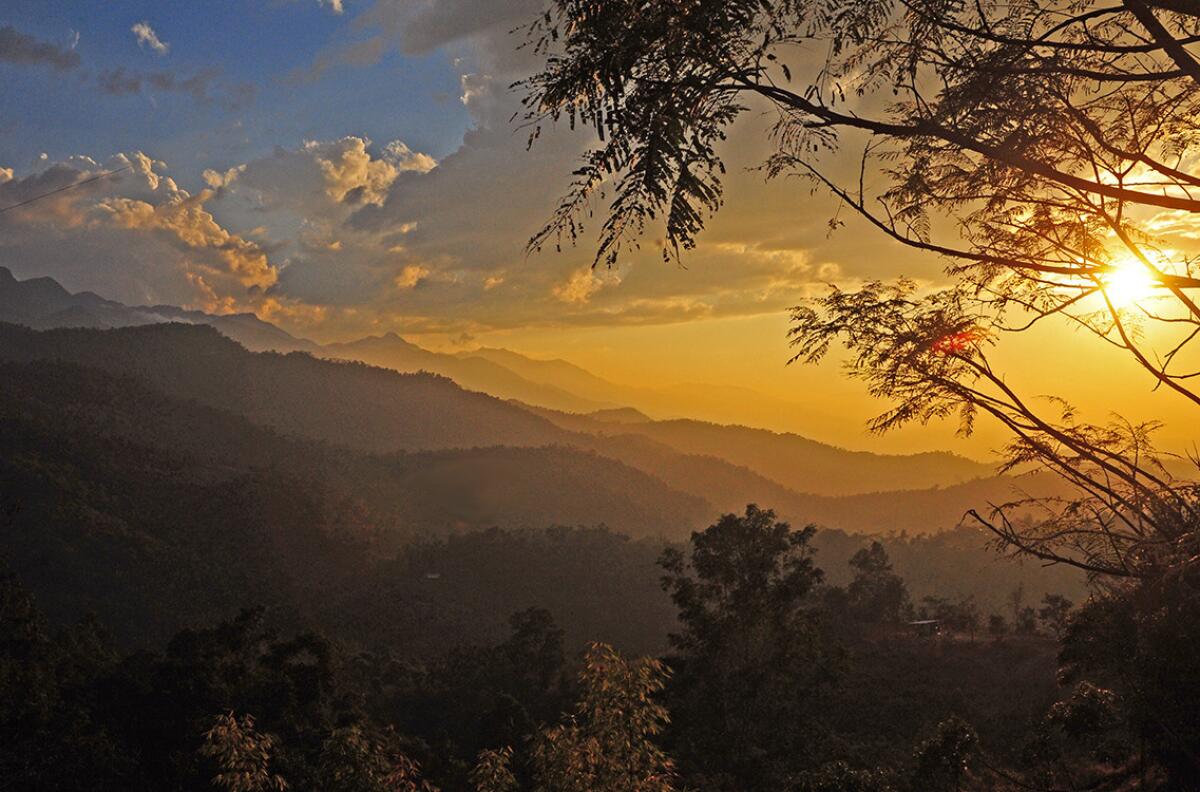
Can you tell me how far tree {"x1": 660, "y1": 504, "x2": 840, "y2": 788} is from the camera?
29.4 meters

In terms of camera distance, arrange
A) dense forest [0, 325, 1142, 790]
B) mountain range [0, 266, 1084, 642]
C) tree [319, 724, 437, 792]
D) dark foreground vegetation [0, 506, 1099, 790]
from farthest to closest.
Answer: mountain range [0, 266, 1084, 642] → dense forest [0, 325, 1142, 790] → tree [319, 724, 437, 792] → dark foreground vegetation [0, 506, 1099, 790]

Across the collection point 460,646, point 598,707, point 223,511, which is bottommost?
point 460,646

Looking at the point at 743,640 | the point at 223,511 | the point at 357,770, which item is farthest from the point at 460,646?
the point at 357,770

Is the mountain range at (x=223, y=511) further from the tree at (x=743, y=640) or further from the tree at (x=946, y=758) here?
the tree at (x=946, y=758)

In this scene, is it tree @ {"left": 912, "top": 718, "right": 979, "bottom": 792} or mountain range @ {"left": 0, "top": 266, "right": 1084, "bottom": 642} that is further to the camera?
mountain range @ {"left": 0, "top": 266, "right": 1084, "bottom": 642}

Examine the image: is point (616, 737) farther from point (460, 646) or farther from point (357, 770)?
point (460, 646)

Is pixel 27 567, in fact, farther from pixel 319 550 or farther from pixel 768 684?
pixel 768 684

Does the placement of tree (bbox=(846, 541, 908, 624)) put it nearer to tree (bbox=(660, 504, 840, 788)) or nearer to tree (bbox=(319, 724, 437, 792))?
tree (bbox=(660, 504, 840, 788))

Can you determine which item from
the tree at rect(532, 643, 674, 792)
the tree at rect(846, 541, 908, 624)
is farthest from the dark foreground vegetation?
the tree at rect(846, 541, 908, 624)

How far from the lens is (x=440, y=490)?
167 meters

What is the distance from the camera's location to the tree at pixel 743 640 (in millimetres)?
29422

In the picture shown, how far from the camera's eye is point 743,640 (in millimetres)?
30078

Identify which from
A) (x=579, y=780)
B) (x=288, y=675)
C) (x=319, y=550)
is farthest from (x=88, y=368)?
(x=579, y=780)

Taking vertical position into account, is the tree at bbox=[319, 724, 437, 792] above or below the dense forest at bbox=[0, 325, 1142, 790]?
above
